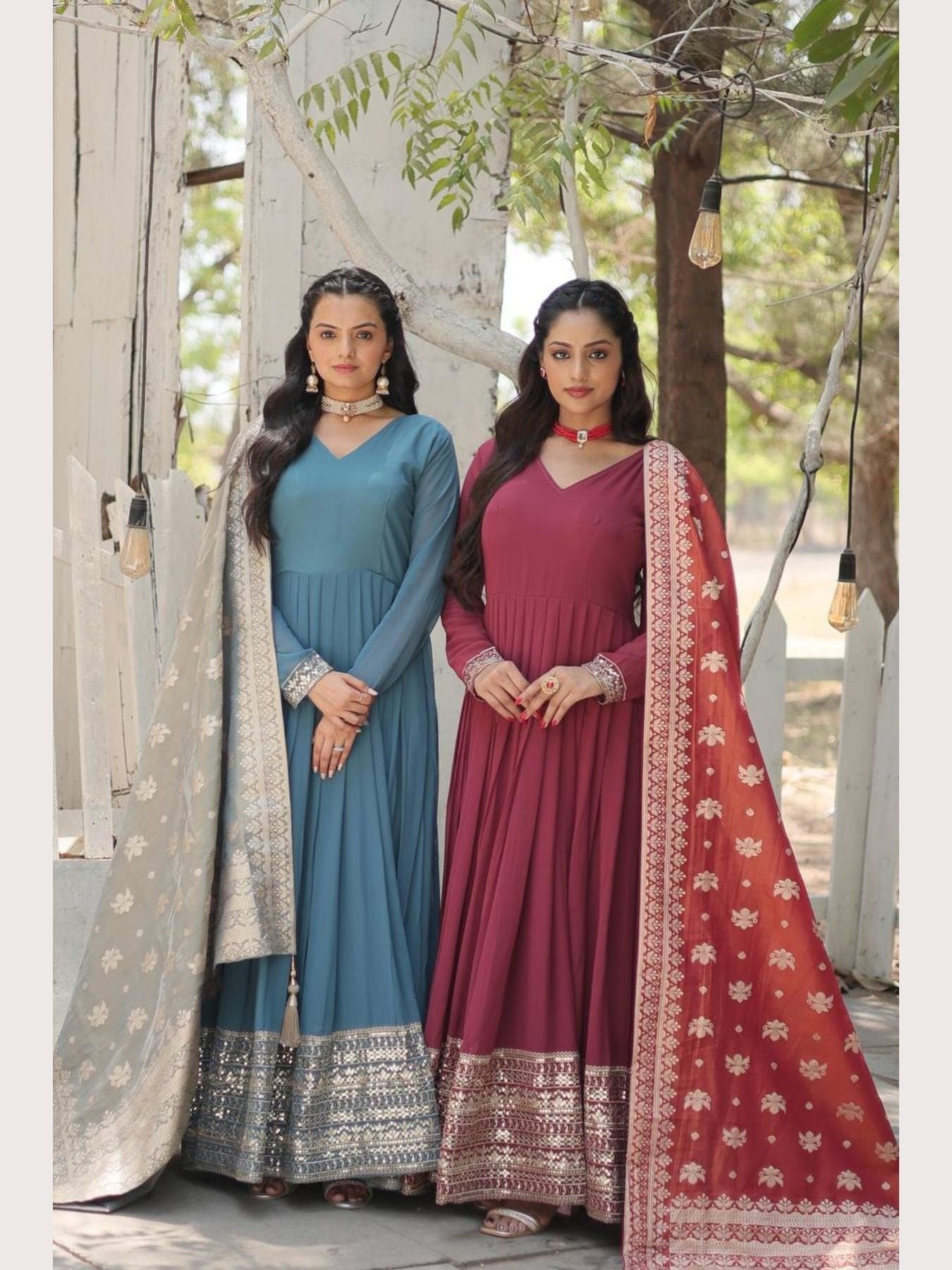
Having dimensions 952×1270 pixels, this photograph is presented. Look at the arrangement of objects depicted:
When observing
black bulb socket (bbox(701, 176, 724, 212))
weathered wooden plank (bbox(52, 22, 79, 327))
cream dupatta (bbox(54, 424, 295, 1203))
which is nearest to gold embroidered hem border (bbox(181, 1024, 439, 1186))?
cream dupatta (bbox(54, 424, 295, 1203))

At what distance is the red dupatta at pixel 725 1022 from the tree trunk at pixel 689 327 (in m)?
2.77

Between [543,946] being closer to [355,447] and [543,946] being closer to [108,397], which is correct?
[355,447]

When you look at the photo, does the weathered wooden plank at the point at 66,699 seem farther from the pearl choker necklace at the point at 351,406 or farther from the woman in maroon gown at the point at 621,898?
the woman in maroon gown at the point at 621,898

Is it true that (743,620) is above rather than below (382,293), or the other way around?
below

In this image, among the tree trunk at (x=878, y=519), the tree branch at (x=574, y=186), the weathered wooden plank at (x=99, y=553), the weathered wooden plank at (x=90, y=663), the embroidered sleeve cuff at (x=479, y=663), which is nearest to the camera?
the embroidered sleeve cuff at (x=479, y=663)

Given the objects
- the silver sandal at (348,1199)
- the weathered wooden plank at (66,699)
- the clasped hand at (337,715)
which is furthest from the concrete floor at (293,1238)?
the weathered wooden plank at (66,699)

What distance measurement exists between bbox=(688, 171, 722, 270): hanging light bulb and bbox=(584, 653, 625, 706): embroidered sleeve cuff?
36.9 inches

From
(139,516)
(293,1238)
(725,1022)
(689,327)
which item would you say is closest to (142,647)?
(139,516)

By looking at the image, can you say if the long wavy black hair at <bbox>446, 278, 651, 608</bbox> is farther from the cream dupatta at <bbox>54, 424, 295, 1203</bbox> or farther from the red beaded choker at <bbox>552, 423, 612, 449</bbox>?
the cream dupatta at <bbox>54, 424, 295, 1203</bbox>

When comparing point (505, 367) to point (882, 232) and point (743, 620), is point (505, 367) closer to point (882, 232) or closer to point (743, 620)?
point (882, 232)

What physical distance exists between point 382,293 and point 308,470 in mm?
418

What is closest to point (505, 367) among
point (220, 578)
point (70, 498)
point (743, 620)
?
point (220, 578)

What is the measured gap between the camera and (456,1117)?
3.26 metres

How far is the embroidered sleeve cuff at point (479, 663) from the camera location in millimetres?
3355
